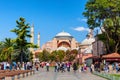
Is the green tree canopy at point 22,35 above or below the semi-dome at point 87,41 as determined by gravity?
below

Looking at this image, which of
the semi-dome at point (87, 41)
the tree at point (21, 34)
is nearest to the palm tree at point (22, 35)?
the tree at point (21, 34)

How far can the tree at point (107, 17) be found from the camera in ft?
198

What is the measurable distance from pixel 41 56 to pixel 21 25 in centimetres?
11037

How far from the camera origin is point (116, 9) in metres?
60.1

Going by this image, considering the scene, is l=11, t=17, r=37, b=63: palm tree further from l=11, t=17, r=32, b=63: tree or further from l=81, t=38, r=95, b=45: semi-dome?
l=81, t=38, r=95, b=45: semi-dome

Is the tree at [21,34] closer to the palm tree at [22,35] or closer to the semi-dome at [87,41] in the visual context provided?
the palm tree at [22,35]

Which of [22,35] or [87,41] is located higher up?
[87,41]

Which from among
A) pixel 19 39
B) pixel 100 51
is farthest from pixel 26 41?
pixel 100 51

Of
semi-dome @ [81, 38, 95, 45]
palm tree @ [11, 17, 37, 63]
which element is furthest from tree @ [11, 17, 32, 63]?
semi-dome @ [81, 38, 95, 45]

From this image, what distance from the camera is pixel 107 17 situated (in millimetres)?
61625

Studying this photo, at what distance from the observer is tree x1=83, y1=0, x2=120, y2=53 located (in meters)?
60.3

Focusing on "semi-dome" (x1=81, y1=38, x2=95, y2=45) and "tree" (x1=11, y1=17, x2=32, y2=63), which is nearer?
"tree" (x1=11, y1=17, x2=32, y2=63)

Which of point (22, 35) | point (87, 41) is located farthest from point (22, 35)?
point (87, 41)

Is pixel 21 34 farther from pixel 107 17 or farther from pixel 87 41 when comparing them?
pixel 87 41
